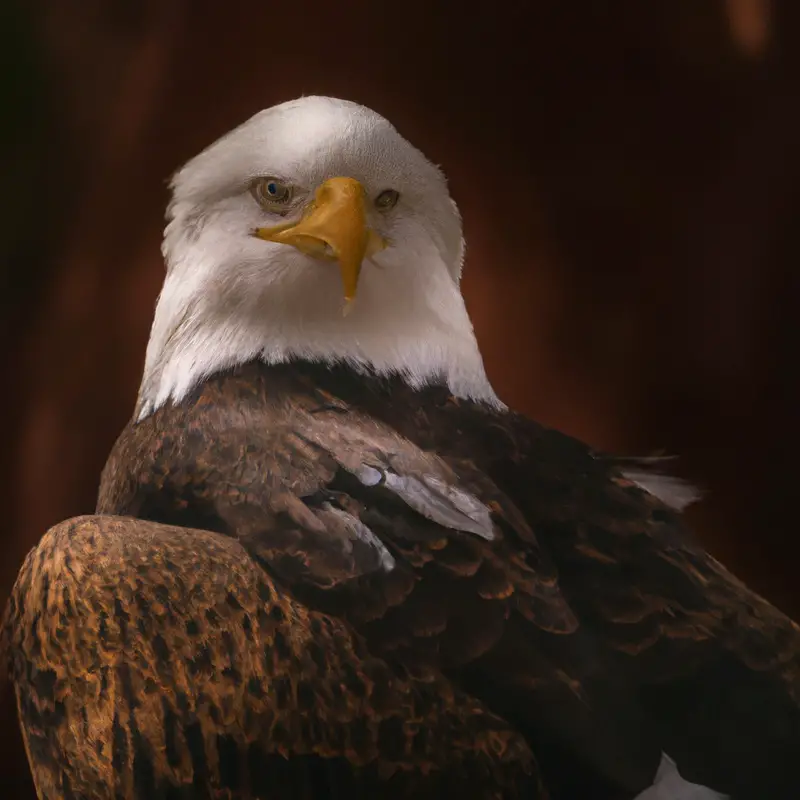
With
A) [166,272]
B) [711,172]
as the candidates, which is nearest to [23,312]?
[166,272]

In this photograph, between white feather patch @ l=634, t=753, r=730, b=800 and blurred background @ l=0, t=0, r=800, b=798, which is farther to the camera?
blurred background @ l=0, t=0, r=800, b=798

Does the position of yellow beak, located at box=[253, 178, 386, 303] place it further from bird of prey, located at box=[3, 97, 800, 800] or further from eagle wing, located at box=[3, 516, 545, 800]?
eagle wing, located at box=[3, 516, 545, 800]

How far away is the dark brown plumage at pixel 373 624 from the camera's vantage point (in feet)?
2.93

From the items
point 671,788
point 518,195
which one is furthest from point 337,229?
point 671,788

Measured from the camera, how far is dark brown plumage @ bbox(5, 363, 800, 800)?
0.89 m

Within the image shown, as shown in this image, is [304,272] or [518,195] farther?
[518,195]

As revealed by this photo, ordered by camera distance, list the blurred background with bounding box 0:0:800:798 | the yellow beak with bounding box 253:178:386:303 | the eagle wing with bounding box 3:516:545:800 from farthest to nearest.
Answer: the blurred background with bounding box 0:0:800:798
the yellow beak with bounding box 253:178:386:303
the eagle wing with bounding box 3:516:545:800

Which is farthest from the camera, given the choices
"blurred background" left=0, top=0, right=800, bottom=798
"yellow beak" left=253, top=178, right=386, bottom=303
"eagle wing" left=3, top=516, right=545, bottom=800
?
"blurred background" left=0, top=0, right=800, bottom=798

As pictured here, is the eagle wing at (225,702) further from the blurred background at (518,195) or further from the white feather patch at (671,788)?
the blurred background at (518,195)

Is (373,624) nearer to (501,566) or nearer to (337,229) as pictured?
(501,566)

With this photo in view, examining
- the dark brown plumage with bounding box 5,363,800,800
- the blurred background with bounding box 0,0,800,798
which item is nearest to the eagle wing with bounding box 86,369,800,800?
the dark brown plumage with bounding box 5,363,800,800

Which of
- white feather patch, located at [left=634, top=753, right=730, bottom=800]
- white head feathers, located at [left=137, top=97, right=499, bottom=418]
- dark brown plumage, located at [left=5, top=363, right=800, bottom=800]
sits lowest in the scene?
white feather patch, located at [left=634, top=753, right=730, bottom=800]

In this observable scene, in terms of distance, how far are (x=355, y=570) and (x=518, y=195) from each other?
55cm

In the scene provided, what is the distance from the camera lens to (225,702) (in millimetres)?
887
